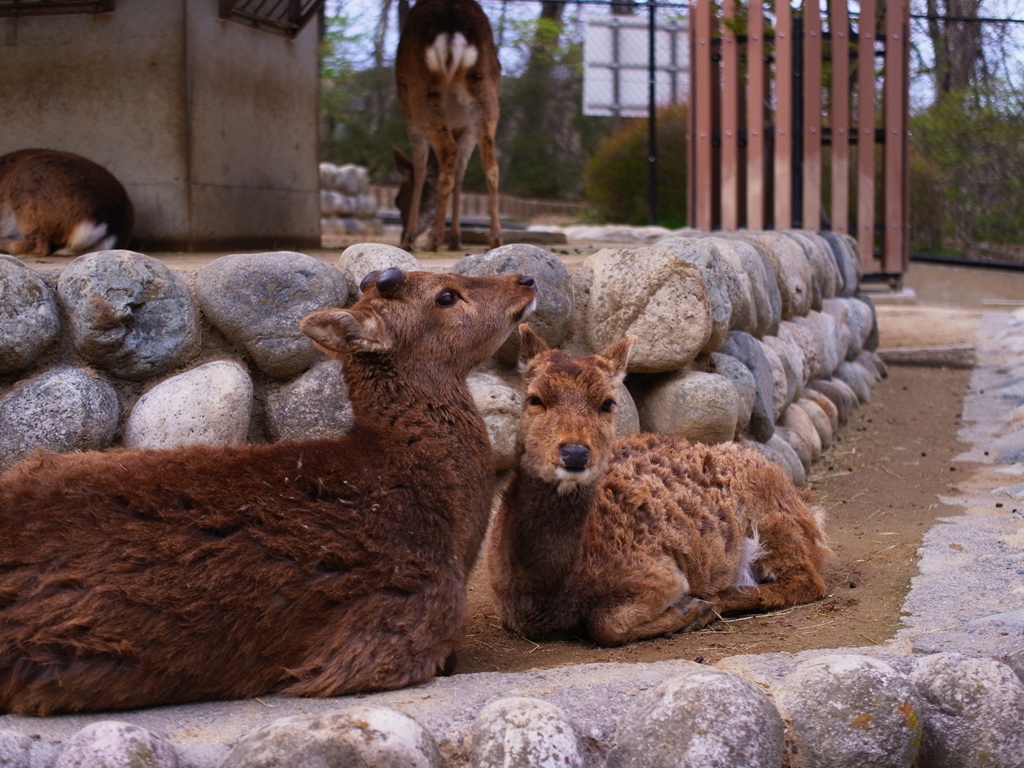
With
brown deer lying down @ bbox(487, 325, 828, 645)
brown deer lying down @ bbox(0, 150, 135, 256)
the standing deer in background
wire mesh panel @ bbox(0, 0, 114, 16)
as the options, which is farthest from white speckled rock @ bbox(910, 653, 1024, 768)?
wire mesh panel @ bbox(0, 0, 114, 16)

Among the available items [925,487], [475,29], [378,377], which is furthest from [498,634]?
[475,29]

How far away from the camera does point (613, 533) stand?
4891 millimetres

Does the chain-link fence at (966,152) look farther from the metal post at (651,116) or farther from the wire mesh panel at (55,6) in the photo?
the wire mesh panel at (55,6)

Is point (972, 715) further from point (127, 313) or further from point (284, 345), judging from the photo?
point (127, 313)

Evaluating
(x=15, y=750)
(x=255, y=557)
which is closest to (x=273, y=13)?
(x=255, y=557)

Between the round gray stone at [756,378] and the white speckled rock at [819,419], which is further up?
the round gray stone at [756,378]

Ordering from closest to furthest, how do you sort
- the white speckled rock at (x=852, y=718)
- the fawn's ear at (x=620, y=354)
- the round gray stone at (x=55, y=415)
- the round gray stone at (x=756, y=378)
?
the white speckled rock at (x=852, y=718) < the round gray stone at (x=55, y=415) < the fawn's ear at (x=620, y=354) < the round gray stone at (x=756, y=378)

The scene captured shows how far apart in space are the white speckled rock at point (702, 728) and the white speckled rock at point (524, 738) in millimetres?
165

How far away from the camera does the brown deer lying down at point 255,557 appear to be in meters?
3.53

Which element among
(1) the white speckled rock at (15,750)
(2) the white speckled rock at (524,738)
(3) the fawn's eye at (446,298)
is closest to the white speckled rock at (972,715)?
(2) the white speckled rock at (524,738)

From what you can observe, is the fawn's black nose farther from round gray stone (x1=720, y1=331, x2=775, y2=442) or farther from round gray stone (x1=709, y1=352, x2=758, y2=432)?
round gray stone (x1=720, y1=331, x2=775, y2=442)

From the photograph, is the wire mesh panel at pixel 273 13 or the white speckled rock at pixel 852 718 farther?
the wire mesh panel at pixel 273 13

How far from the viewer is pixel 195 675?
11.9 feet

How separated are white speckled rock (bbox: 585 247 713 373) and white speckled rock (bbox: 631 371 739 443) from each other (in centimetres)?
12
